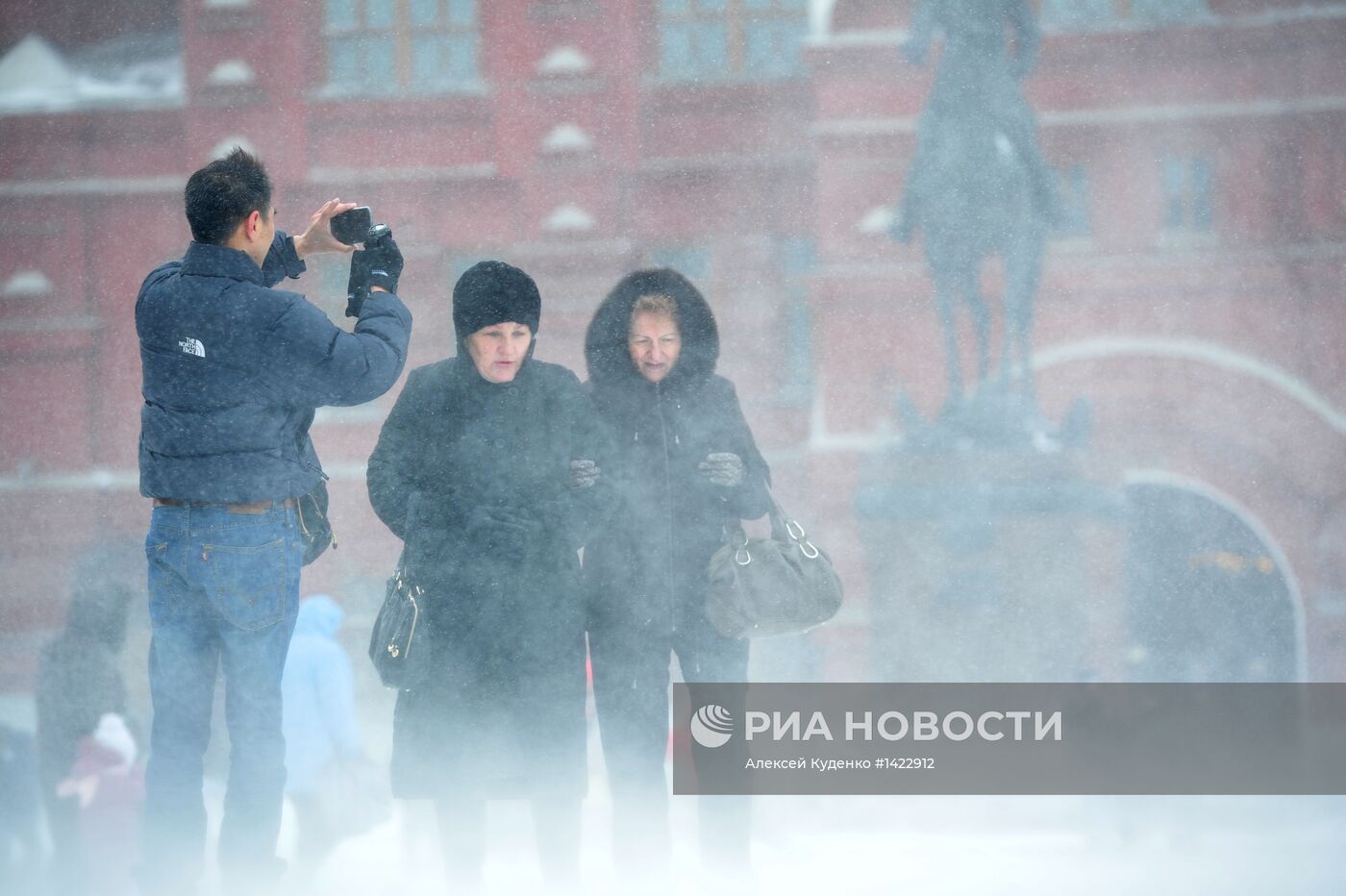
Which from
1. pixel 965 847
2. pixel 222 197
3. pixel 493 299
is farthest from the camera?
pixel 965 847

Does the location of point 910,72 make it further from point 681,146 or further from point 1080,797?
point 1080,797

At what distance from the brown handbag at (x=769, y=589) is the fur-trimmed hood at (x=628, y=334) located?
51cm

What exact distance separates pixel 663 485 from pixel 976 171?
1599 mm

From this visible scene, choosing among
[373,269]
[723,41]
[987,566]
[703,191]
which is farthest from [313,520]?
[987,566]

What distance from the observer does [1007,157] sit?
3.93 metres

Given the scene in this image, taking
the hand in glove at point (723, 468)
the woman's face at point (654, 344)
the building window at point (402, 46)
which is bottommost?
the hand in glove at point (723, 468)

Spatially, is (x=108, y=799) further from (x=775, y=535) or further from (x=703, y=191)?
(x=703, y=191)

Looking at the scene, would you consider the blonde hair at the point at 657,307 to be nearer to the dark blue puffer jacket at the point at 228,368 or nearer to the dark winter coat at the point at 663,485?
the dark winter coat at the point at 663,485

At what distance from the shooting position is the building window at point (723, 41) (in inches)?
152

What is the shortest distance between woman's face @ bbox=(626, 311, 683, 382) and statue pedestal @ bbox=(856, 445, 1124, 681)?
100 cm

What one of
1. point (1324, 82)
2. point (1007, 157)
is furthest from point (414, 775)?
point (1324, 82)

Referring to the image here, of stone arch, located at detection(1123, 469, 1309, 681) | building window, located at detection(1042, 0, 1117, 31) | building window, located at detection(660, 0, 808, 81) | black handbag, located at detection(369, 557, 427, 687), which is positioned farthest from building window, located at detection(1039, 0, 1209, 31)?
black handbag, located at detection(369, 557, 427, 687)

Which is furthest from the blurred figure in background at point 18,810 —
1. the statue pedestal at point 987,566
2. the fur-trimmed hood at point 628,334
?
the statue pedestal at point 987,566

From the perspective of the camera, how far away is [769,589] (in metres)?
3.12
